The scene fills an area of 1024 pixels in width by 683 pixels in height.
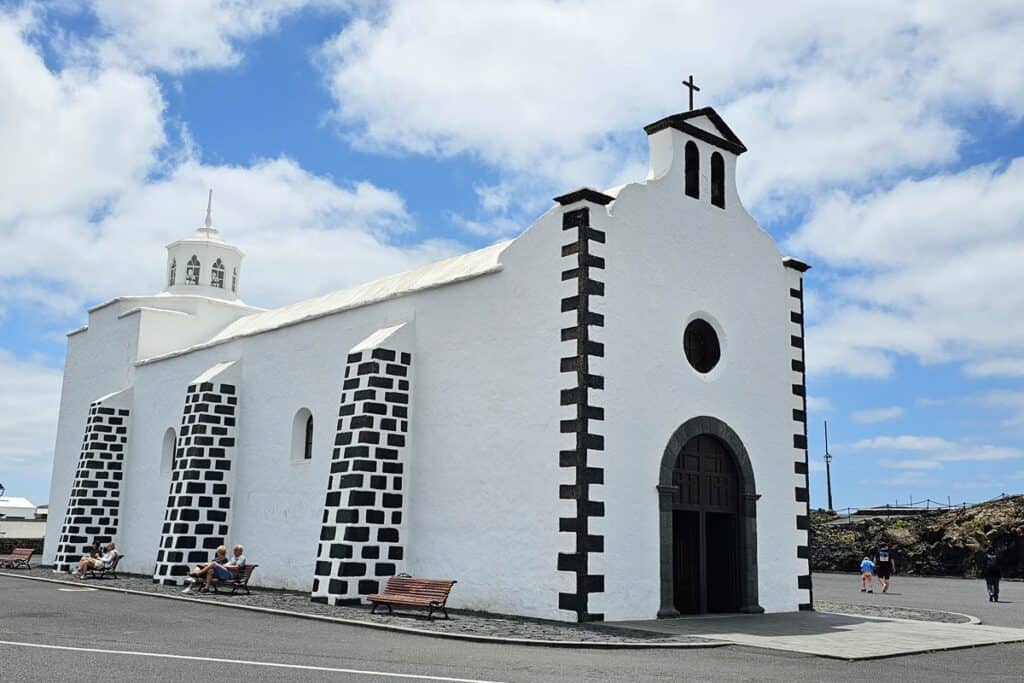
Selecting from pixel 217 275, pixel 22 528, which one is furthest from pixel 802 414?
pixel 22 528

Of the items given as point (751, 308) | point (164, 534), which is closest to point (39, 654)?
point (164, 534)

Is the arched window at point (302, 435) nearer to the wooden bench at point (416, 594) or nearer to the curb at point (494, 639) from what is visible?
the curb at point (494, 639)

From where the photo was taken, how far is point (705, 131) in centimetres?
1855

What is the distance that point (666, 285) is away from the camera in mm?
17094

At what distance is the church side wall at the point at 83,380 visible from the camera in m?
28.8

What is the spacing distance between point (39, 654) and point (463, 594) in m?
7.60

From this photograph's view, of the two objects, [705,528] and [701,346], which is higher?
[701,346]

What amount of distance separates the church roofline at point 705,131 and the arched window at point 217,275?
18009mm

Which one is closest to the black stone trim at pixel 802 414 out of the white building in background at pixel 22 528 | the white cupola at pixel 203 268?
the white cupola at pixel 203 268

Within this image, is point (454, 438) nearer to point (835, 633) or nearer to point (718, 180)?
point (835, 633)

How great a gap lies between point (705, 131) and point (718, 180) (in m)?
0.95

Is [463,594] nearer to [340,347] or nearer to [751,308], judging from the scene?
[340,347]

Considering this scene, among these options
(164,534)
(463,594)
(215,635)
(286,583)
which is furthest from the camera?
(164,534)

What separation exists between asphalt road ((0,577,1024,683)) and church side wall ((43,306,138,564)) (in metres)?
15.3
